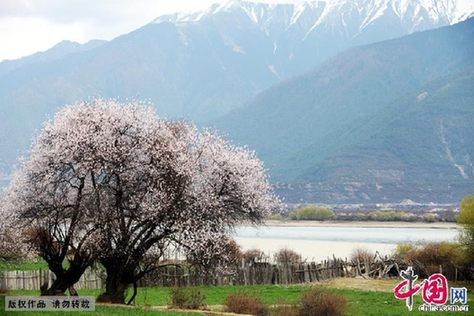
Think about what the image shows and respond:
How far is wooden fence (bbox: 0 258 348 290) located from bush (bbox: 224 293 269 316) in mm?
13685

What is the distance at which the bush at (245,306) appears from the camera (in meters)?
28.5

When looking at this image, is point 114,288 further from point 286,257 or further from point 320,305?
point 286,257

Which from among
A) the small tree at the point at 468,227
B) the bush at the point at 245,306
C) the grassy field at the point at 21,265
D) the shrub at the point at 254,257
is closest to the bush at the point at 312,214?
the grassy field at the point at 21,265

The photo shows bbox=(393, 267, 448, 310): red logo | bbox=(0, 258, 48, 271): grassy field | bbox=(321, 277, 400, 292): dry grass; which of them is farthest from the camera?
bbox=(0, 258, 48, 271): grassy field

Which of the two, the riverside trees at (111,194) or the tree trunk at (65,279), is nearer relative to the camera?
the riverside trees at (111,194)

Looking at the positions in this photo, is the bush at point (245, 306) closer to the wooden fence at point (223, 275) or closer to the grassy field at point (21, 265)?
the wooden fence at point (223, 275)

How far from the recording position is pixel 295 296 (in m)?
37.7

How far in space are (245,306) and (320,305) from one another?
274cm

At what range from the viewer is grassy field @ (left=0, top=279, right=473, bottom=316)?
101ft

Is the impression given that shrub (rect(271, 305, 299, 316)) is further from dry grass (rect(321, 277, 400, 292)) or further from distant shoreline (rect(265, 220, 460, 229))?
distant shoreline (rect(265, 220, 460, 229))

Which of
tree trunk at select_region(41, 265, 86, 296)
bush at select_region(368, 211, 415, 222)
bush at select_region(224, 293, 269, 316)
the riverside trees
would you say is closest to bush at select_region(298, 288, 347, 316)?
bush at select_region(224, 293, 269, 316)

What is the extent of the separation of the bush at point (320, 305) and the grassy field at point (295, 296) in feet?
8.65

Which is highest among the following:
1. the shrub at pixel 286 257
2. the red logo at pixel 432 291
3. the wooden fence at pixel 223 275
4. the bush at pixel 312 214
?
the bush at pixel 312 214

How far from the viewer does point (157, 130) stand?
31562mm
